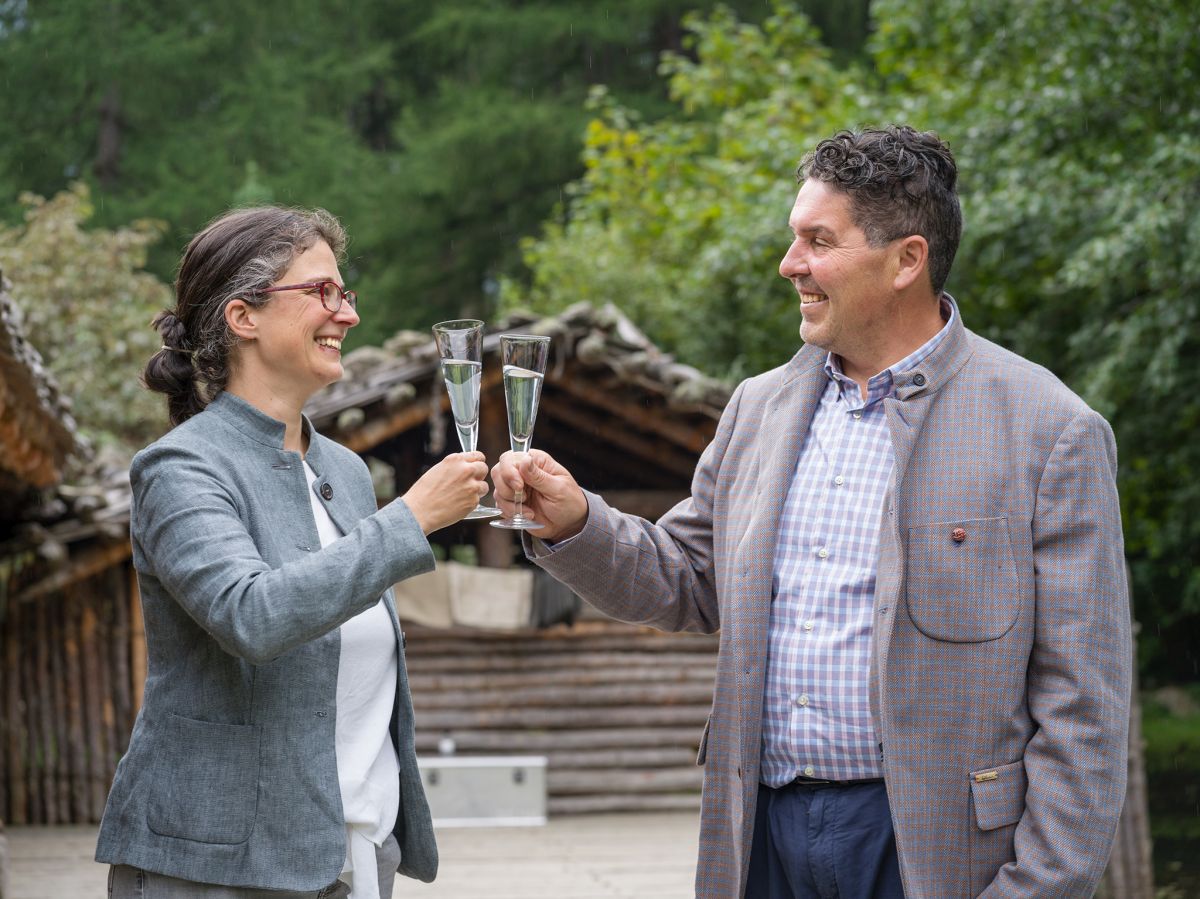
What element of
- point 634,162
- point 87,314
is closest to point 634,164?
point 634,162

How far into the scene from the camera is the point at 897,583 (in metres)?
2.40

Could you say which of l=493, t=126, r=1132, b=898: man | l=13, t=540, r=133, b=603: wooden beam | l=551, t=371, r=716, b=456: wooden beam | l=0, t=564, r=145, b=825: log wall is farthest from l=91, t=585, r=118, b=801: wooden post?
l=493, t=126, r=1132, b=898: man

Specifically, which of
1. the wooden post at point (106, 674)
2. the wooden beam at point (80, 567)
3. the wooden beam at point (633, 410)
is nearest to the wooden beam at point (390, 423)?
the wooden beam at point (633, 410)

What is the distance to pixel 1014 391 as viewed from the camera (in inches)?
99.3

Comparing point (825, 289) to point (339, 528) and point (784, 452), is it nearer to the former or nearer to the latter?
point (784, 452)

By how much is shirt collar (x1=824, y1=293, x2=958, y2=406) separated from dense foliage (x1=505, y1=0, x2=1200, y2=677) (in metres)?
5.22

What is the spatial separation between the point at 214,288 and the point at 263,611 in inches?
24.8

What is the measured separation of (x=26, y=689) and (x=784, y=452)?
7605mm

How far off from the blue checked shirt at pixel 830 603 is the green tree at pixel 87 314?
11.6 metres

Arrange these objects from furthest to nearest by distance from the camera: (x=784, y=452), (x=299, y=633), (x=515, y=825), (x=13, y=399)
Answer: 1. (x=515, y=825)
2. (x=13, y=399)
3. (x=784, y=452)
4. (x=299, y=633)

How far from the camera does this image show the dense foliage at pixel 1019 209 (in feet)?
27.3

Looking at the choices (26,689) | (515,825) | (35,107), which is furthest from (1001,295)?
(35,107)

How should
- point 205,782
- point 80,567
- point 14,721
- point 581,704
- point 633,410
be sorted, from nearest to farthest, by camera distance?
point 205,782 < point 80,567 < point 633,410 < point 14,721 < point 581,704

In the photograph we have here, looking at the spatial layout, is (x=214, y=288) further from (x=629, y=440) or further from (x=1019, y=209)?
(x=1019, y=209)
